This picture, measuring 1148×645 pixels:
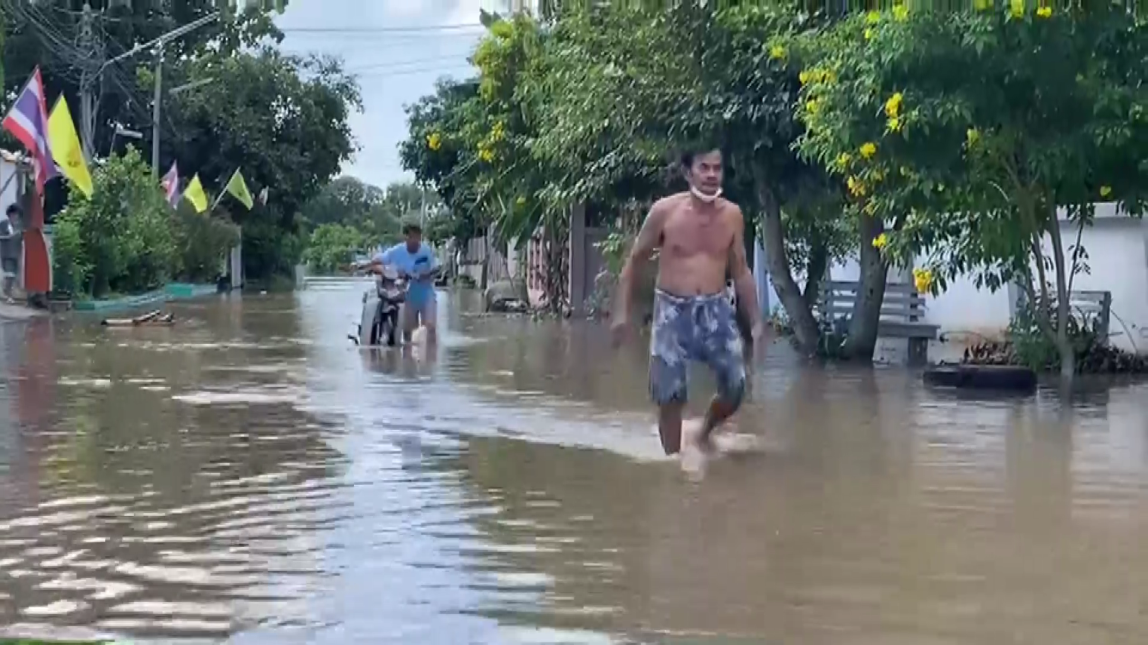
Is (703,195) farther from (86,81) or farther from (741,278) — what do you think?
(86,81)

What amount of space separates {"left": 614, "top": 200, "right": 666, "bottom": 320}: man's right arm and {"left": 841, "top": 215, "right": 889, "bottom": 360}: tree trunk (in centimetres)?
949

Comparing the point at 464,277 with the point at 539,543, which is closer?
the point at 539,543

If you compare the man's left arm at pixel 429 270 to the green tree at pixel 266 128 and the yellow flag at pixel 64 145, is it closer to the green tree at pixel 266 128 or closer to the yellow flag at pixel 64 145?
the yellow flag at pixel 64 145

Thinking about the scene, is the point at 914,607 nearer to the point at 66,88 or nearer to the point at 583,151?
the point at 583,151

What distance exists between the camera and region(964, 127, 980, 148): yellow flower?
14039mm

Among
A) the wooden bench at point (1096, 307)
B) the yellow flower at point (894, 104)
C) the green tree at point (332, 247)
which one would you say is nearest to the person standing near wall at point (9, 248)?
the wooden bench at point (1096, 307)

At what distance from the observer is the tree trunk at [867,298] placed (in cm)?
1861

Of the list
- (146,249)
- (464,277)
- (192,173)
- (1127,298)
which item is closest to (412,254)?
(1127,298)

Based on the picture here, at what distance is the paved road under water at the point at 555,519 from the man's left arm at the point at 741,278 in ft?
2.70

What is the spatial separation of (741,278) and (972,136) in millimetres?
5476

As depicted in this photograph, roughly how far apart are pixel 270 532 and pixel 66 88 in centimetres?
4593

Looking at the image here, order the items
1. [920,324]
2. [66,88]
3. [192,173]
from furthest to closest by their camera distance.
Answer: [192,173] < [66,88] < [920,324]

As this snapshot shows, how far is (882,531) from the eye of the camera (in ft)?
23.4

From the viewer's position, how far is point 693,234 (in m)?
9.09
